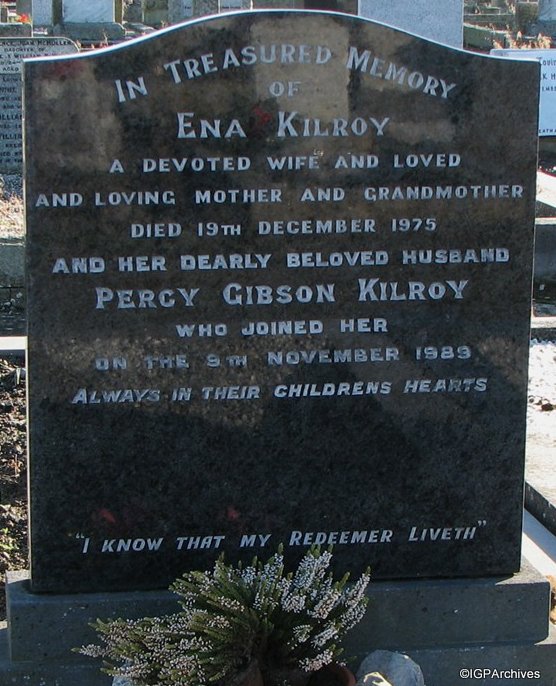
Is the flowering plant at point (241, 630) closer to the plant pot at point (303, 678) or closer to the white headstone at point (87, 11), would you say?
the plant pot at point (303, 678)

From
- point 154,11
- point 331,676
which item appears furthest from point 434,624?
point 154,11

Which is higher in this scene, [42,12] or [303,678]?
[42,12]

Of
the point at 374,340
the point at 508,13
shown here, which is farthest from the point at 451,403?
the point at 508,13

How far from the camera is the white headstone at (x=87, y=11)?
23281 mm

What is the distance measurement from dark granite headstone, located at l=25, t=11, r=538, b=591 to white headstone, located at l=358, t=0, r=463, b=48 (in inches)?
276

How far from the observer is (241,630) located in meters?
3.11

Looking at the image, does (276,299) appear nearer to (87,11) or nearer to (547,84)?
(547,84)

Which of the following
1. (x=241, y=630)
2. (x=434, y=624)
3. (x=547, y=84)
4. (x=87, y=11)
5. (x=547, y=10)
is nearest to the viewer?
(x=241, y=630)

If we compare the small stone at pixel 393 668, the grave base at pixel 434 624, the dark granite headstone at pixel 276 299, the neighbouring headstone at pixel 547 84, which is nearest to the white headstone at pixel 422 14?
the neighbouring headstone at pixel 547 84

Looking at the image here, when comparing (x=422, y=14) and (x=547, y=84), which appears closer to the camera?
(x=422, y=14)

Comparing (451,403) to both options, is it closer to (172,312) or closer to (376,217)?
(376,217)

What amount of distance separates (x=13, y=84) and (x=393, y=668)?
1027cm

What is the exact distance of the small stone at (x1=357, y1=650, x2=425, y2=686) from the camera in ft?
10.7

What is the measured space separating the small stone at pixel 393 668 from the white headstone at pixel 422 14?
7.62m
